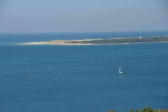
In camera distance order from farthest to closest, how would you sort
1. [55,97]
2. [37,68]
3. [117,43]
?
[117,43] → [37,68] → [55,97]

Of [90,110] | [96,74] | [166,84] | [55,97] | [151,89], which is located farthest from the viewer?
[96,74]

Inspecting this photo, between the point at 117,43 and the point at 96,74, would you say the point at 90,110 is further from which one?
the point at 117,43

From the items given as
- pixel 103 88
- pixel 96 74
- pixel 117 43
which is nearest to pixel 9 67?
pixel 96 74

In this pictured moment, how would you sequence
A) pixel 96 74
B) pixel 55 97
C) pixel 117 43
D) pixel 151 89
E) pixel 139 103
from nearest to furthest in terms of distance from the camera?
pixel 139 103
pixel 55 97
pixel 151 89
pixel 96 74
pixel 117 43

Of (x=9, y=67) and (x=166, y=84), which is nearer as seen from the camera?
(x=166, y=84)

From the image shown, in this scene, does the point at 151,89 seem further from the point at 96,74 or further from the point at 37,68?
the point at 37,68

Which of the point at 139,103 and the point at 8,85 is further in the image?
the point at 8,85

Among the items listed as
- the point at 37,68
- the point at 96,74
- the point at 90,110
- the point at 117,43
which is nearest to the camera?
the point at 90,110

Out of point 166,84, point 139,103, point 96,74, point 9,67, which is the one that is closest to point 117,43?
point 9,67
